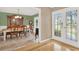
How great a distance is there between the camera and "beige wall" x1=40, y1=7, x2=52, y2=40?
216 cm

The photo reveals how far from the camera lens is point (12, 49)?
82.9 inches

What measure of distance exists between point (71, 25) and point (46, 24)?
433 mm

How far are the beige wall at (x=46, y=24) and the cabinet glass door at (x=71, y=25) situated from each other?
31 centimetres

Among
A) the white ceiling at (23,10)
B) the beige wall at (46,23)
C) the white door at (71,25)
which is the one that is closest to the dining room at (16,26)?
the white ceiling at (23,10)

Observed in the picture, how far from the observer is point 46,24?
2180mm

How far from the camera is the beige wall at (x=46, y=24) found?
7.10 feet

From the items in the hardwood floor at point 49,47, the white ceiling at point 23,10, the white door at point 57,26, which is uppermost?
the white ceiling at point 23,10

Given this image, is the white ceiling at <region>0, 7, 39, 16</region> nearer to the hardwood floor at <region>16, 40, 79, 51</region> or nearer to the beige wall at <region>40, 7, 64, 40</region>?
the beige wall at <region>40, 7, 64, 40</region>

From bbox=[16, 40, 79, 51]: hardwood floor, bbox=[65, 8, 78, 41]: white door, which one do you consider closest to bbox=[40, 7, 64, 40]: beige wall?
bbox=[16, 40, 79, 51]: hardwood floor

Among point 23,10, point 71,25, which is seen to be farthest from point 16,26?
point 71,25

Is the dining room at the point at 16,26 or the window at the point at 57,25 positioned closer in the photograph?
the dining room at the point at 16,26

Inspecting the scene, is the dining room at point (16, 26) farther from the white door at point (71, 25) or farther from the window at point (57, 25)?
the white door at point (71, 25)
